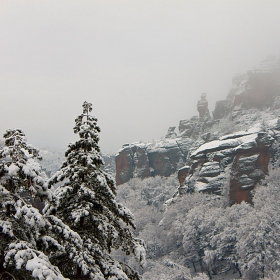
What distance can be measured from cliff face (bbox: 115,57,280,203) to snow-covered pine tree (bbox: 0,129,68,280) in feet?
194

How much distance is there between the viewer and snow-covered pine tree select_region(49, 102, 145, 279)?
10.0 m

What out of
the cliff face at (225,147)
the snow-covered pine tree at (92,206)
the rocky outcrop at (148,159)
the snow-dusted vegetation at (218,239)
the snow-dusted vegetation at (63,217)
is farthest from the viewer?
the rocky outcrop at (148,159)

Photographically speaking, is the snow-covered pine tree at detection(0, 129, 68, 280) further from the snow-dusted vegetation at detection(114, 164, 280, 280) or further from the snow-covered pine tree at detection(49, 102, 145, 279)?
the snow-dusted vegetation at detection(114, 164, 280, 280)

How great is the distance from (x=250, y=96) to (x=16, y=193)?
139675mm

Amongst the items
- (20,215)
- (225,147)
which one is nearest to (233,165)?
(225,147)

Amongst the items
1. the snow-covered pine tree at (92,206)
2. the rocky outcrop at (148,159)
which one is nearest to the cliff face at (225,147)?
the rocky outcrop at (148,159)

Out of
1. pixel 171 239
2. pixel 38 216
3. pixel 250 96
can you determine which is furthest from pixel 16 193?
pixel 250 96

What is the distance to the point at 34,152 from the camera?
311 inches

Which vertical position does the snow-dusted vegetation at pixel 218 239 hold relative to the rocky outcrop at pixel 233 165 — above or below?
below

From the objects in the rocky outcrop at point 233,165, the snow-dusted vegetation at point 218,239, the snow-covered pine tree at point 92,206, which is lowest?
the snow-dusted vegetation at point 218,239

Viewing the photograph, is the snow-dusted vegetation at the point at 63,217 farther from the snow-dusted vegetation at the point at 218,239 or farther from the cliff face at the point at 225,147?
the cliff face at the point at 225,147

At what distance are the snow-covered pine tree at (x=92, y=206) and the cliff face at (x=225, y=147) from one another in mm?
54930

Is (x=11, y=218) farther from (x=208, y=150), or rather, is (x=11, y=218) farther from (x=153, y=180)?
(x=153, y=180)

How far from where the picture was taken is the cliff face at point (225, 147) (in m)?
64.8
